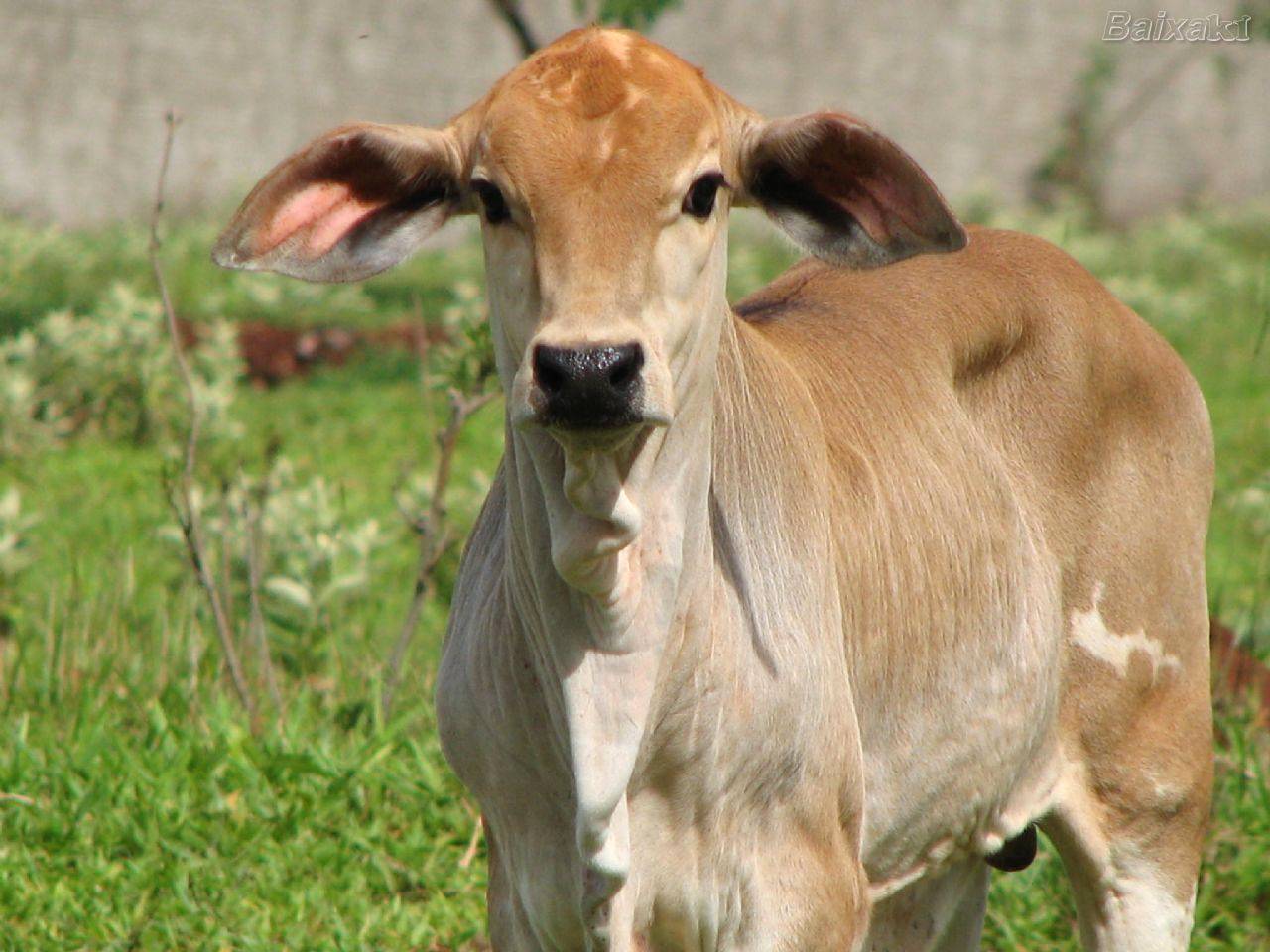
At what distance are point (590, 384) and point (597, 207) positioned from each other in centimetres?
27

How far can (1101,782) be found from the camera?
11.3 ft

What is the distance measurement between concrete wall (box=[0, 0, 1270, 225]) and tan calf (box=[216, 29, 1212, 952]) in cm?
832

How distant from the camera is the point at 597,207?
2.21 meters

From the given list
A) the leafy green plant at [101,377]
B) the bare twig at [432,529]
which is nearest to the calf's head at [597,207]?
the bare twig at [432,529]

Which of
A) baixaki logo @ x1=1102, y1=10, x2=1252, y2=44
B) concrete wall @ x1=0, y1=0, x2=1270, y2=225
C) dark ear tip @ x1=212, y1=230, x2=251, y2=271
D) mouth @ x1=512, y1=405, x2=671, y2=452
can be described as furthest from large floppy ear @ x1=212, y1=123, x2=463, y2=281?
baixaki logo @ x1=1102, y1=10, x2=1252, y2=44

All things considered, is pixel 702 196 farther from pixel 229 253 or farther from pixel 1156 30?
pixel 1156 30

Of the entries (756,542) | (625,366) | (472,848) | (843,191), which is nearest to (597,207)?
(625,366)

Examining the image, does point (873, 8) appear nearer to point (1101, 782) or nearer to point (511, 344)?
point (1101, 782)

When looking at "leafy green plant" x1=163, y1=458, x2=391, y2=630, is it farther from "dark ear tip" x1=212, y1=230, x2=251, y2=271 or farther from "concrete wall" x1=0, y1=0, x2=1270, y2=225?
"concrete wall" x1=0, y1=0, x2=1270, y2=225

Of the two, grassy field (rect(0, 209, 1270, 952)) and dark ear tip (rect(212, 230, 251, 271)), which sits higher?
dark ear tip (rect(212, 230, 251, 271))

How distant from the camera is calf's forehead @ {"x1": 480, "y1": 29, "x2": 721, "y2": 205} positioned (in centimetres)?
224

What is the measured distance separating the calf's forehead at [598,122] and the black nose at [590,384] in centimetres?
25

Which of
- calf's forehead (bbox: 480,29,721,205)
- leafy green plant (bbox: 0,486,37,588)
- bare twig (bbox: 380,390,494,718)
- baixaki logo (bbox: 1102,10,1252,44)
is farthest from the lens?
baixaki logo (bbox: 1102,10,1252,44)

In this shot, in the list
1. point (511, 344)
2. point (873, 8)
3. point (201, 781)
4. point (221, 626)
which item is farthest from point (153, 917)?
point (873, 8)
